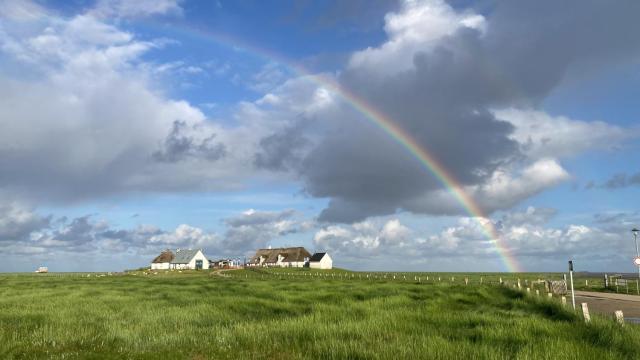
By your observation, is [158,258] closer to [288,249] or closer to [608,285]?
[288,249]

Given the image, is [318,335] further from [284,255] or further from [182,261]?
[284,255]

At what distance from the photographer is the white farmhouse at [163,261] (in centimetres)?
15512

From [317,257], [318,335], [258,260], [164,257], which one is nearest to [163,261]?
[164,257]

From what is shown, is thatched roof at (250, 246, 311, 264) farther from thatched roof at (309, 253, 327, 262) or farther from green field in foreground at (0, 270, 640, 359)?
green field in foreground at (0, 270, 640, 359)

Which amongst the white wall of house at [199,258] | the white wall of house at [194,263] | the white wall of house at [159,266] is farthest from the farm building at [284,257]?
the white wall of house at [159,266]

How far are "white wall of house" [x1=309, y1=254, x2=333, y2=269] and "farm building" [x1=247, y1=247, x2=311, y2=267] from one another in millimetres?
4888

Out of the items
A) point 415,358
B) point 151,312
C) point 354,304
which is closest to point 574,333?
point 415,358

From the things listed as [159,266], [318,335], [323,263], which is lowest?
[318,335]

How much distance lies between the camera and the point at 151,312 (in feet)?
85.0

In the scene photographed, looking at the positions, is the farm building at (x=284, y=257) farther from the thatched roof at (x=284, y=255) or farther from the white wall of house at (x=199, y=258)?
the white wall of house at (x=199, y=258)

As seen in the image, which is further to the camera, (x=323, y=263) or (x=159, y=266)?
(x=159, y=266)

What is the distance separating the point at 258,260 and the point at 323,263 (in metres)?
24.8

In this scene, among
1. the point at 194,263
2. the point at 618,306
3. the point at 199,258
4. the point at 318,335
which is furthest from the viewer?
the point at 199,258

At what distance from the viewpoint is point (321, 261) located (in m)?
148
